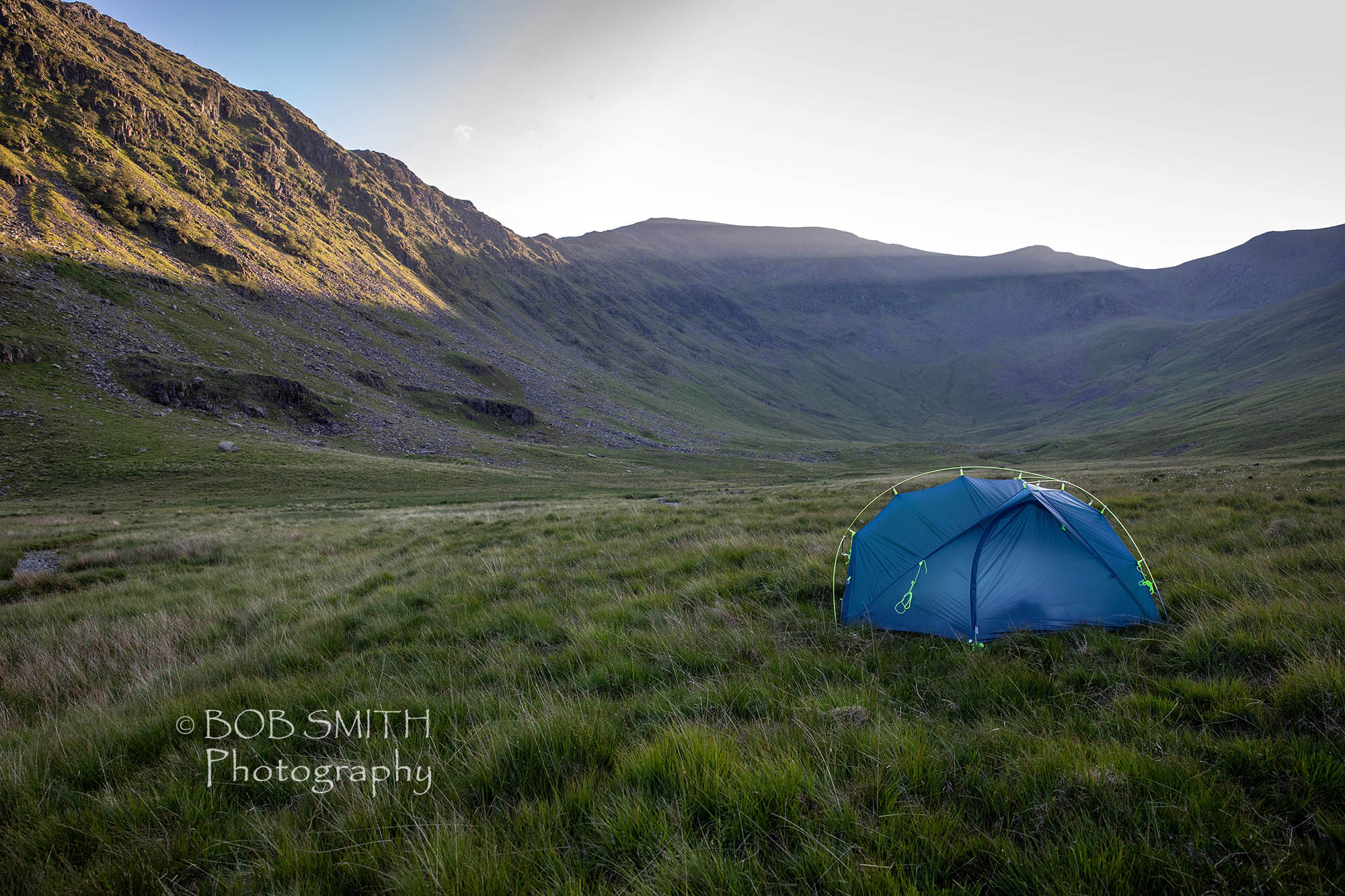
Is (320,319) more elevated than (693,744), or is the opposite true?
(320,319)

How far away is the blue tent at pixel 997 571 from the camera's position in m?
5.62

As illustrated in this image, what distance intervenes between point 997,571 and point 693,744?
15.7ft

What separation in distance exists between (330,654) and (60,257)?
94.8 m

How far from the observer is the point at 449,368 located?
97.3 m

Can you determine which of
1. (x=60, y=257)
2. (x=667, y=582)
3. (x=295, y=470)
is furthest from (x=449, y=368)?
(x=667, y=582)

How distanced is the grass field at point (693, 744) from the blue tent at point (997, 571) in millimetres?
428

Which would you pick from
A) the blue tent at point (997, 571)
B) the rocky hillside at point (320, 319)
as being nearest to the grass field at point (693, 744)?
the blue tent at point (997, 571)

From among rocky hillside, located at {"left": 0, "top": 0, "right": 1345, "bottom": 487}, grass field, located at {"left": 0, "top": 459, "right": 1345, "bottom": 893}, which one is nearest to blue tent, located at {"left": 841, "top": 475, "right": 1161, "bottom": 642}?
grass field, located at {"left": 0, "top": 459, "right": 1345, "bottom": 893}

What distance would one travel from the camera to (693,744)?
303 cm

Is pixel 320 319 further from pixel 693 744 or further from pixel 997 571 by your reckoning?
pixel 693 744

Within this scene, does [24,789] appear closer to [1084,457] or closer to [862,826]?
[862,826]

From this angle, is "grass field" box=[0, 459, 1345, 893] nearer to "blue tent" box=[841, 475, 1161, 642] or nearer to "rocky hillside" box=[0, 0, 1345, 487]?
"blue tent" box=[841, 475, 1161, 642]

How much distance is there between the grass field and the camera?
2.34 metres

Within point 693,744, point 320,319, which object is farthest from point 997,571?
point 320,319
